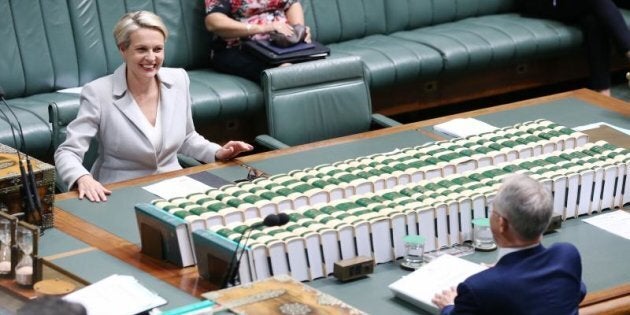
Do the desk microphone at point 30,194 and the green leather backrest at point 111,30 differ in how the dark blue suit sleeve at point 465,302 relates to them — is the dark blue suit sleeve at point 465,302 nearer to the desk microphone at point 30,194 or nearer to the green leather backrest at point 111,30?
the desk microphone at point 30,194

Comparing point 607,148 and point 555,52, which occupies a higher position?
point 607,148

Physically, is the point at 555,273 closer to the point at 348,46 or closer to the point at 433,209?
the point at 433,209

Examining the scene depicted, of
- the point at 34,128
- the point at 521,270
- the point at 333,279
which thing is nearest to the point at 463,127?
the point at 333,279

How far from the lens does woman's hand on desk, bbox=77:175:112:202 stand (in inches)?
204

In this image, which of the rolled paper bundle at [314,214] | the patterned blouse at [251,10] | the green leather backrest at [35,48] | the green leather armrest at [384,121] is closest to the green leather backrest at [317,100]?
the green leather armrest at [384,121]

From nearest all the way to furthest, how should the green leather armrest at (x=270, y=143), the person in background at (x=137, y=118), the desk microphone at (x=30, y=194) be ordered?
the desk microphone at (x=30, y=194), the person in background at (x=137, y=118), the green leather armrest at (x=270, y=143)

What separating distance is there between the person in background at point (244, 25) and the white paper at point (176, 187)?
7.33 feet

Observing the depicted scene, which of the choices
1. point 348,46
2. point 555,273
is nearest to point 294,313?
point 555,273

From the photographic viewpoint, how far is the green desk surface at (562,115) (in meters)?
6.04

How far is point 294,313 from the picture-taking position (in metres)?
3.98

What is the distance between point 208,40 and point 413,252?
3638 mm

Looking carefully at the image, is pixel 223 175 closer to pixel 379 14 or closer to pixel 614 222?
pixel 614 222

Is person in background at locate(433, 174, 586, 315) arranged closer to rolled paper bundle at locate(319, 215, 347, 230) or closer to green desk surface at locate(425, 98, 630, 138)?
rolled paper bundle at locate(319, 215, 347, 230)

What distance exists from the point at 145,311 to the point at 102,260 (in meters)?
0.49
